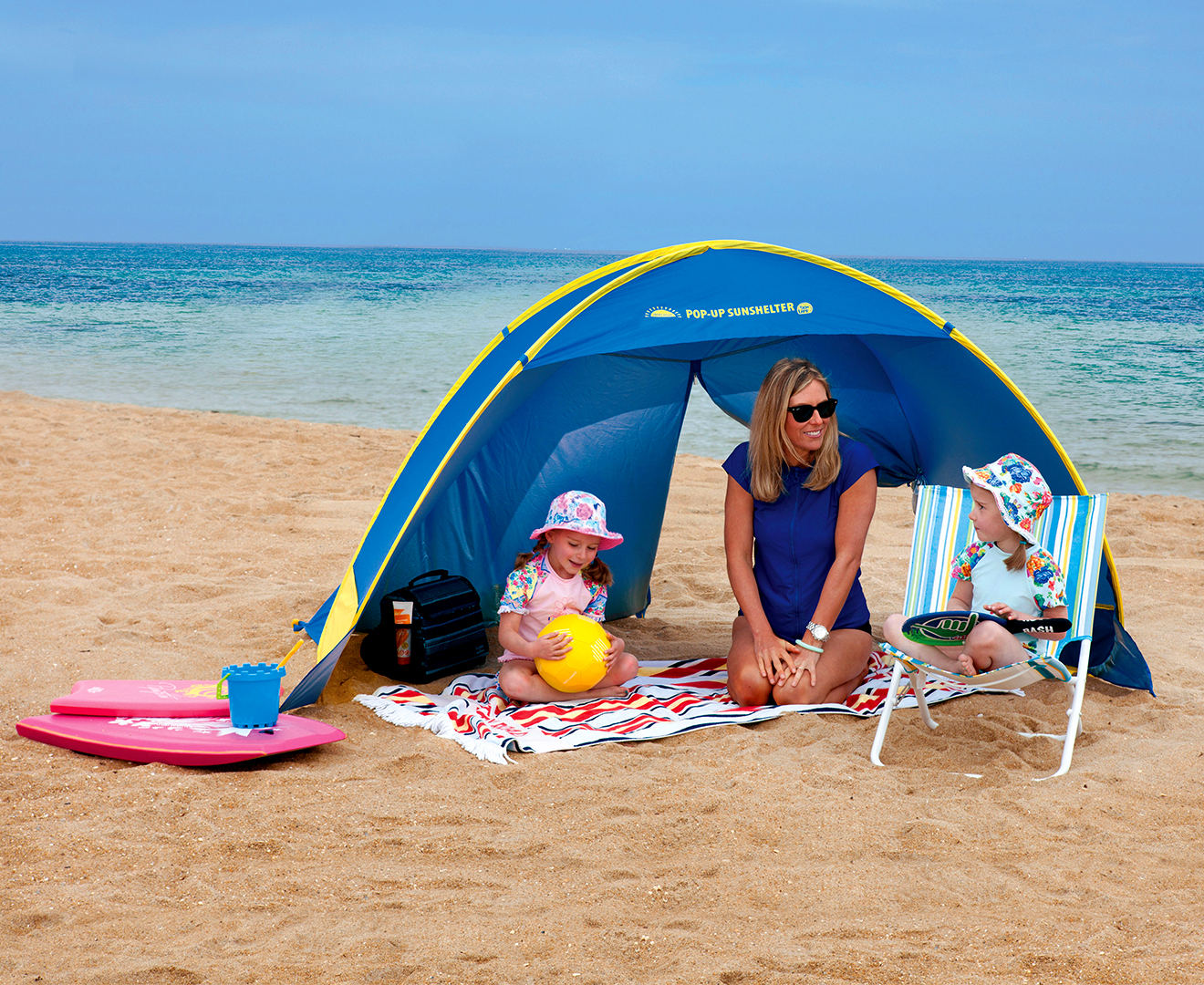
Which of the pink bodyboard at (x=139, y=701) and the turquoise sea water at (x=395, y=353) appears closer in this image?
the pink bodyboard at (x=139, y=701)

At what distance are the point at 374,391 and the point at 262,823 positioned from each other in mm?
10903

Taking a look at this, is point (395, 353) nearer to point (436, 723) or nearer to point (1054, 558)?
point (436, 723)

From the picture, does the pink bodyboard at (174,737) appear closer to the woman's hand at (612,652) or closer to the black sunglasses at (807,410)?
the woman's hand at (612,652)

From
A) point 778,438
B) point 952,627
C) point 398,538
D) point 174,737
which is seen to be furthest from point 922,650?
point 174,737

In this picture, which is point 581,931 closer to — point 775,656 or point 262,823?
point 262,823

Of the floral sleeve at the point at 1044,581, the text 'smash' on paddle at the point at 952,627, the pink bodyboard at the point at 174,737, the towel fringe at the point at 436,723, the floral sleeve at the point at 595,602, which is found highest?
the floral sleeve at the point at 1044,581

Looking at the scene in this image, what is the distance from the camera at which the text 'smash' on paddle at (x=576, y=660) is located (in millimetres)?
3773

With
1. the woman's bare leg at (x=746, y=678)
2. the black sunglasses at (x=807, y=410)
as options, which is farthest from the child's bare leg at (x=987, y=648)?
the black sunglasses at (x=807, y=410)

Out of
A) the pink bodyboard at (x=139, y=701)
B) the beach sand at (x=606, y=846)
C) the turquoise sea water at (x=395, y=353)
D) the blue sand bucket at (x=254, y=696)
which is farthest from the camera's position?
the turquoise sea water at (x=395, y=353)

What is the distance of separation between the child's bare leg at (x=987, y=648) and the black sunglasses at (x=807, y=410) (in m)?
0.92

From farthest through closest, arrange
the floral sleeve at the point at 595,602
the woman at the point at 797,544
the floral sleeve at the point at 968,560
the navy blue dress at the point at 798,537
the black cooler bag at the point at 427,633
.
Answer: the black cooler bag at the point at 427,633, the floral sleeve at the point at 595,602, the navy blue dress at the point at 798,537, the woman at the point at 797,544, the floral sleeve at the point at 968,560

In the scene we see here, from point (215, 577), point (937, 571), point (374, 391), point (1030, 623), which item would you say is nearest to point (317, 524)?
point (215, 577)

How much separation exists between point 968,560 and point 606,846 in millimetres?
1694

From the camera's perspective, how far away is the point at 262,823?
2.74 metres
